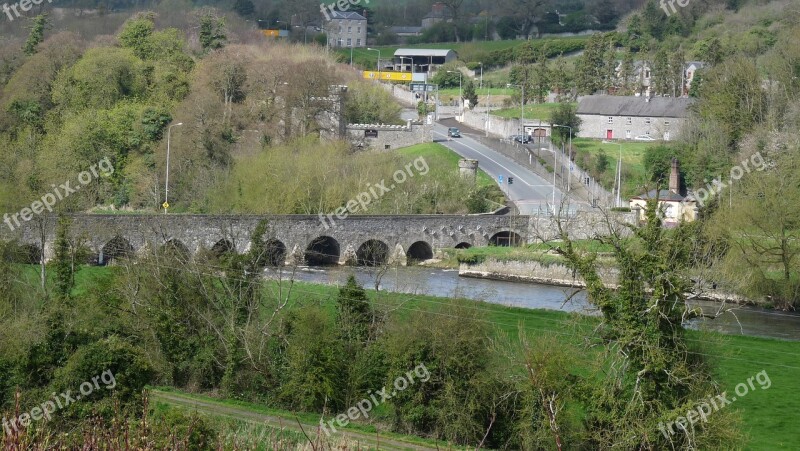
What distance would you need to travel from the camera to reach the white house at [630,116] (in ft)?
262

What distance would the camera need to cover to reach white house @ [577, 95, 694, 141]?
79875 mm

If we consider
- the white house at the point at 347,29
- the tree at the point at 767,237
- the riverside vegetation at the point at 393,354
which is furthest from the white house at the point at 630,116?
the white house at the point at 347,29

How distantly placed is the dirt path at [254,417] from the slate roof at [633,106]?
55.8 meters

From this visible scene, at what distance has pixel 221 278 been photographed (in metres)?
33.7

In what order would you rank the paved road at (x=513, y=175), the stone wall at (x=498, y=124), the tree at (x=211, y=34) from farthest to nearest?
the tree at (x=211, y=34), the stone wall at (x=498, y=124), the paved road at (x=513, y=175)

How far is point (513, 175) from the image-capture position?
68.4 meters

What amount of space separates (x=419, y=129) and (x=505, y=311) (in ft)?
121

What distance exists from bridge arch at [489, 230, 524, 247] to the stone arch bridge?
0.16 feet

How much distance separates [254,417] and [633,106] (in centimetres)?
5828

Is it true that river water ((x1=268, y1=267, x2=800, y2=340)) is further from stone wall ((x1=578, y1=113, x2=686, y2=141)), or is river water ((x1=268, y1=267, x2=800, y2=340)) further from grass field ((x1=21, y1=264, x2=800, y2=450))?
stone wall ((x1=578, y1=113, x2=686, y2=141))

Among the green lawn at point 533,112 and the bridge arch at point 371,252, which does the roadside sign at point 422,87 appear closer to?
the green lawn at point 533,112

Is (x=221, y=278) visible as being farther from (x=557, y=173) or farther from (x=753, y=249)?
(x=557, y=173)

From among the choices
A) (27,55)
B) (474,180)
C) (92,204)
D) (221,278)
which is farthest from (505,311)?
(27,55)

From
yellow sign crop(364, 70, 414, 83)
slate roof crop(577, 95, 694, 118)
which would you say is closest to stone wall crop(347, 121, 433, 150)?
slate roof crop(577, 95, 694, 118)
